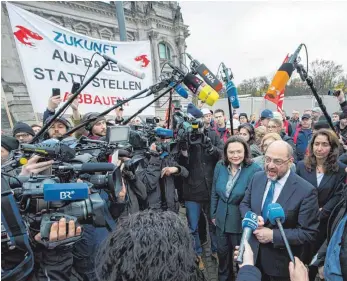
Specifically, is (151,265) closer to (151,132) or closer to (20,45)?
(151,132)

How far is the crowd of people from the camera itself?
0.83 m

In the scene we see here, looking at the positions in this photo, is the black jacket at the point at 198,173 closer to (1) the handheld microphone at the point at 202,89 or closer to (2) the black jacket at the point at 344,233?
(1) the handheld microphone at the point at 202,89

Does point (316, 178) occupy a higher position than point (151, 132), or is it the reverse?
point (151, 132)

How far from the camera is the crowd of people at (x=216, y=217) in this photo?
32.6 inches

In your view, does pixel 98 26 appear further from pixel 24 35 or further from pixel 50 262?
pixel 50 262

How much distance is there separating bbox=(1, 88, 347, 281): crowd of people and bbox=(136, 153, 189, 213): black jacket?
0.04ft

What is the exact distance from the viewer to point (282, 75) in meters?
2.57

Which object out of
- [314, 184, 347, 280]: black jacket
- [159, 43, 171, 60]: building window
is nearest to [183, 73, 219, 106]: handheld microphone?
[314, 184, 347, 280]: black jacket

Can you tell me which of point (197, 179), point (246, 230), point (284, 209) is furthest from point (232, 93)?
point (246, 230)

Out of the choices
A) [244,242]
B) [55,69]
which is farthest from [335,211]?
[55,69]

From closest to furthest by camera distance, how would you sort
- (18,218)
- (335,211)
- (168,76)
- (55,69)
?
(18,218) < (335,211) < (168,76) < (55,69)

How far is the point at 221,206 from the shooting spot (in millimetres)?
2498

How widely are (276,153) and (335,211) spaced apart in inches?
26.2

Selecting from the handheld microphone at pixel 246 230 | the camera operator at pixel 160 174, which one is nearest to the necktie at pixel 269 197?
the handheld microphone at pixel 246 230
